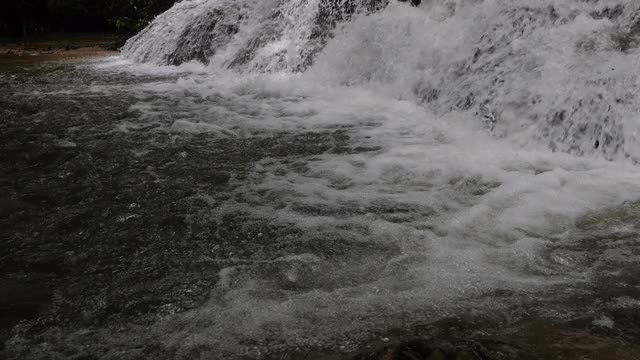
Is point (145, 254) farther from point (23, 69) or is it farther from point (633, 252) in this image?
point (23, 69)

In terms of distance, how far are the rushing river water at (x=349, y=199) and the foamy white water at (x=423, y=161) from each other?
17mm

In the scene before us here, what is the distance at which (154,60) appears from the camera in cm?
1239

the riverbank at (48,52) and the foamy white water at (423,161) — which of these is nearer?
the foamy white water at (423,161)

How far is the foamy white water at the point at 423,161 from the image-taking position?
2295 millimetres

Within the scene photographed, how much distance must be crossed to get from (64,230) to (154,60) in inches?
405

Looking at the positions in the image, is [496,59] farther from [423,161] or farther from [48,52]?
[48,52]

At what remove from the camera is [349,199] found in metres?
3.49

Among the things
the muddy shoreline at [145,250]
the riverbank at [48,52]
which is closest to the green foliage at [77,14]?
the riverbank at [48,52]

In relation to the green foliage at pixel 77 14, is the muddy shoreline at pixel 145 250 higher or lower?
lower

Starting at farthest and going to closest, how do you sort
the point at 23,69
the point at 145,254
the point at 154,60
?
the point at 154,60, the point at 23,69, the point at 145,254

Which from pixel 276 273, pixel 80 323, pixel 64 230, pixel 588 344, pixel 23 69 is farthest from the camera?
pixel 23 69

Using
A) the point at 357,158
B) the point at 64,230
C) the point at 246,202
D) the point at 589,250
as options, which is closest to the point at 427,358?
the point at 589,250

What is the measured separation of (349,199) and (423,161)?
3.48ft

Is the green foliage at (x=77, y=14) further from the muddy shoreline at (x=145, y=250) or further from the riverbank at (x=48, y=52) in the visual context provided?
the muddy shoreline at (x=145, y=250)
